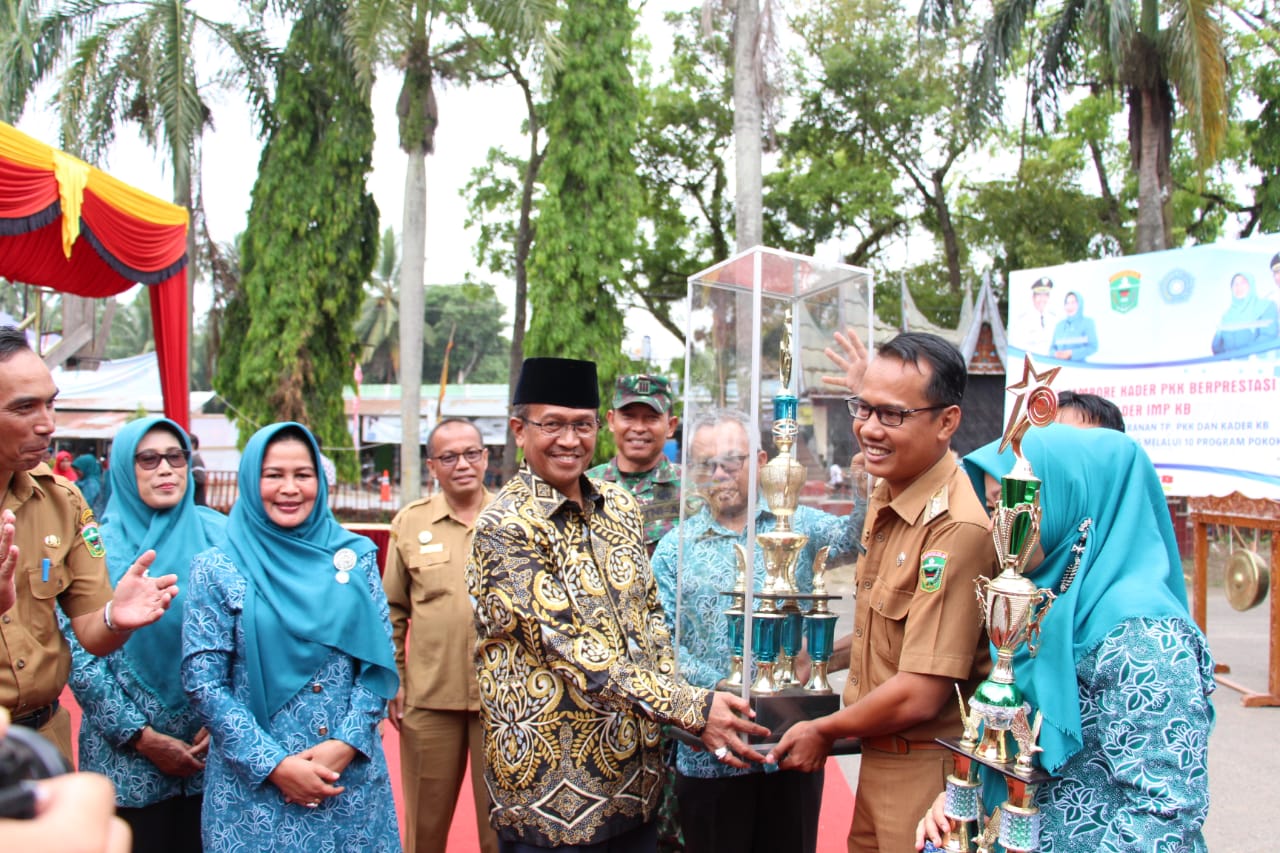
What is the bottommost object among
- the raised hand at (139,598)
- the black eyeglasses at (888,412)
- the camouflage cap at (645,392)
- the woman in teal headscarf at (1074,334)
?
the raised hand at (139,598)

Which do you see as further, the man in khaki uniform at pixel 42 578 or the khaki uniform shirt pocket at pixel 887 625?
the man in khaki uniform at pixel 42 578

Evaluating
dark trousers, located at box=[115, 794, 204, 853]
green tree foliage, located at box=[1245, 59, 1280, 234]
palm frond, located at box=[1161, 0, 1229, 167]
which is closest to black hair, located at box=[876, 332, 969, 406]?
dark trousers, located at box=[115, 794, 204, 853]

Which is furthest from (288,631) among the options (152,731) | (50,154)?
(50,154)

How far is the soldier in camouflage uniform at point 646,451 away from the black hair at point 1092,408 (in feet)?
4.68

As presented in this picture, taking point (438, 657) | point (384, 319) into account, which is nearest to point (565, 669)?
point (438, 657)

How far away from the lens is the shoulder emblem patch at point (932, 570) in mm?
2059

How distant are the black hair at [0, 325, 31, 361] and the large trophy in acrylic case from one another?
187 centimetres

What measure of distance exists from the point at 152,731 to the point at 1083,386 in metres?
7.01

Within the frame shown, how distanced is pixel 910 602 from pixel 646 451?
1736 millimetres

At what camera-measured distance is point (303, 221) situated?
1603cm

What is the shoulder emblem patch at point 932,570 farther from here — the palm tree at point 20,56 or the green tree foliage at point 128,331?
the green tree foliage at point 128,331

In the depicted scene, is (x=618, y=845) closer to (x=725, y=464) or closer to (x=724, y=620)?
(x=724, y=620)

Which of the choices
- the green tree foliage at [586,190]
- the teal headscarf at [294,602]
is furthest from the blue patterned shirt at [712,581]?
the green tree foliage at [586,190]

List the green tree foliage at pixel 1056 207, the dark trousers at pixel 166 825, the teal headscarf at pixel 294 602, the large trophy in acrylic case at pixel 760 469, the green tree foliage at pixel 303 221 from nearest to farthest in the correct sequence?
1. the teal headscarf at pixel 294 602
2. the large trophy in acrylic case at pixel 760 469
3. the dark trousers at pixel 166 825
4. the green tree foliage at pixel 303 221
5. the green tree foliage at pixel 1056 207
